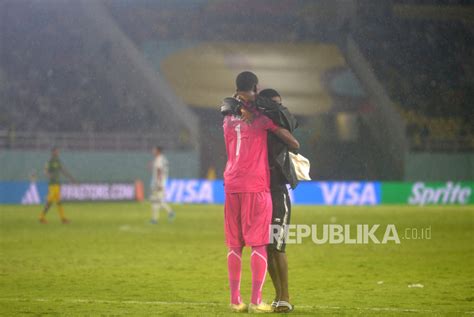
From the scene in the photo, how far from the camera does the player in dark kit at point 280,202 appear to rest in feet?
28.5

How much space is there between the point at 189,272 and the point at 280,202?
15.0 feet

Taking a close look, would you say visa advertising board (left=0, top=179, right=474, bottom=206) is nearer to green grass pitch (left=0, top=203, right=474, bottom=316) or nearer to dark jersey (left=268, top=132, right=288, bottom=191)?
green grass pitch (left=0, top=203, right=474, bottom=316)

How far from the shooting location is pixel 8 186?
1396 inches

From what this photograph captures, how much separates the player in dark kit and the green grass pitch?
0.34m

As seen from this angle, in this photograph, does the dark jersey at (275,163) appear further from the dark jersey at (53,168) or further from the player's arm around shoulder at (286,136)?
the dark jersey at (53,168)

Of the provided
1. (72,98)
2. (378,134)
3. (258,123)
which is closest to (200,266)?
(258,123)

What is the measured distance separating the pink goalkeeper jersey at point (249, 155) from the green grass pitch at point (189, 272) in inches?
55.0

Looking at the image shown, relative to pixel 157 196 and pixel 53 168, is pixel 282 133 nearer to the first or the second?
pixel 157 196

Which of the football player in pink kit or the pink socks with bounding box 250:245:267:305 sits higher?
the football player in pink kit

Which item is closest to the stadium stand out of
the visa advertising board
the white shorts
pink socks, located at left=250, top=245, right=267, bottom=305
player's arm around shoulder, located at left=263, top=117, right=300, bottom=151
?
the visa advertising board

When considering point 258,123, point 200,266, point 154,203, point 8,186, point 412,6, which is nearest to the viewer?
point 258,123

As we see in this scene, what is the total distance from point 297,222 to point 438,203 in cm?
1409

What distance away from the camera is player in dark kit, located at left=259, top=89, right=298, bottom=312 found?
8695 mm

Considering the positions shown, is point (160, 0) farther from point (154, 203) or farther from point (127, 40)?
point (154, 203)
